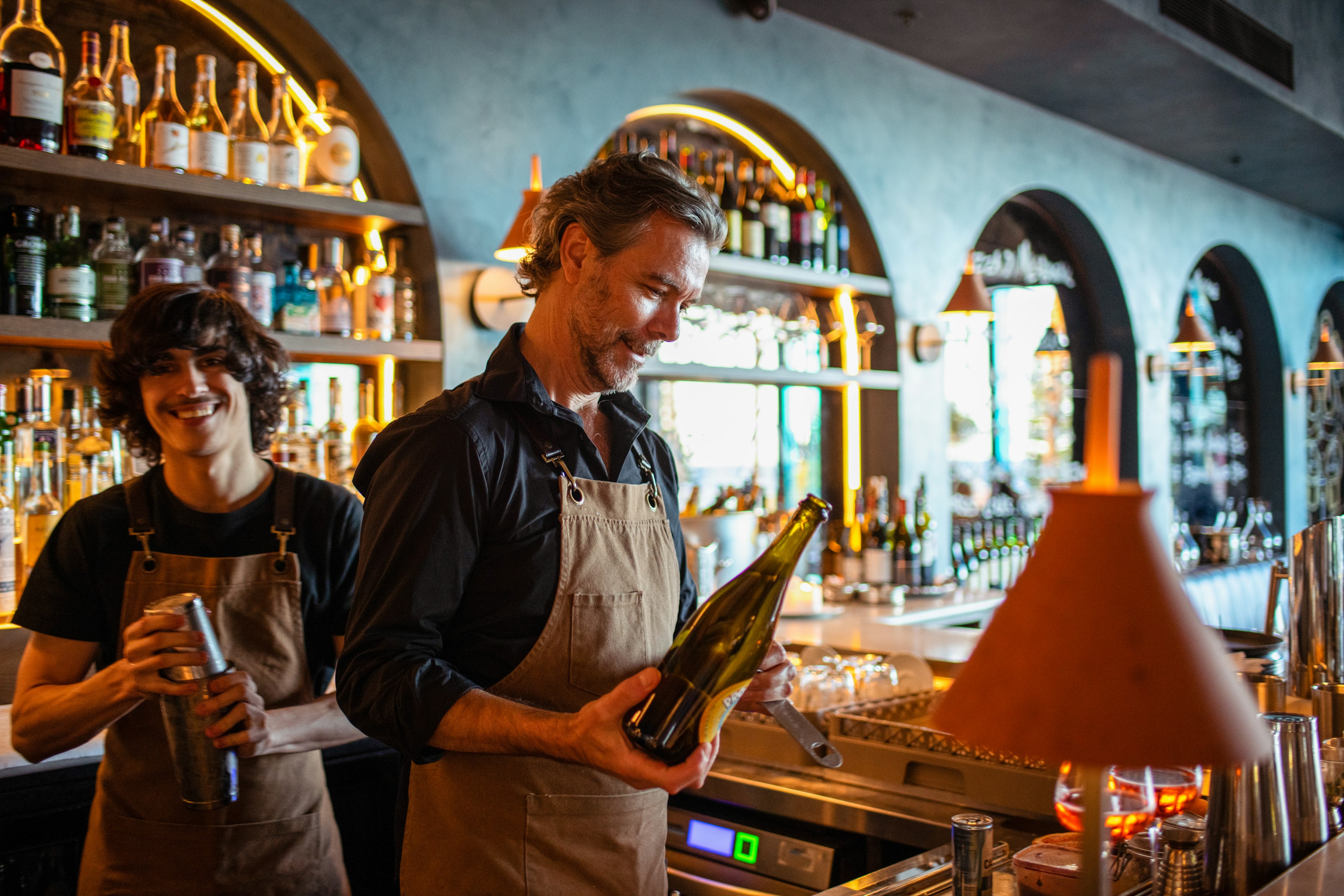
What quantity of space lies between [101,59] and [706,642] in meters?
2.30

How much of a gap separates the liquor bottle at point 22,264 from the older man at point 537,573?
4.76 ft

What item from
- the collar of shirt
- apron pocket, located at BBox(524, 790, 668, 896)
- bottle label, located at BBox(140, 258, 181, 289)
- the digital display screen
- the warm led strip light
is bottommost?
the digital display screen

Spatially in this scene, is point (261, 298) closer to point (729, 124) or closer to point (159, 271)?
point (159, 271)

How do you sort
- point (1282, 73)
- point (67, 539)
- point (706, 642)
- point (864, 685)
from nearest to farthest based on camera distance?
point (706, 642), point (67, 539), point (864, 685), point (1282, 73)

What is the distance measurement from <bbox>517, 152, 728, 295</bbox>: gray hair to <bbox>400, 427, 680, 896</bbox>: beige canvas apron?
11.0 inches

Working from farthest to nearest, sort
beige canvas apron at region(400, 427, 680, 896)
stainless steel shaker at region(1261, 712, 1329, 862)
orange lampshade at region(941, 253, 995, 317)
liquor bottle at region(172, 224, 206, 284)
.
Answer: orange lampshade at region(941, 253, 995, 317) < liquor bottle at region(172, 224, 206, 284) < beige canvas apron at region(400, 427, 680, 896) < stainless steel shaker at region(1261, 712, 1329, 862)

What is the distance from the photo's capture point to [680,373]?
3.64m

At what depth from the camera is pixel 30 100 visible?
2289 mm

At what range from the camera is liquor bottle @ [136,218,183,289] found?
2432mm

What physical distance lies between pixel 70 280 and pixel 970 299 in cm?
294

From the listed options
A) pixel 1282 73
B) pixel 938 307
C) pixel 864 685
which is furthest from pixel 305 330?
pixel 1282 73

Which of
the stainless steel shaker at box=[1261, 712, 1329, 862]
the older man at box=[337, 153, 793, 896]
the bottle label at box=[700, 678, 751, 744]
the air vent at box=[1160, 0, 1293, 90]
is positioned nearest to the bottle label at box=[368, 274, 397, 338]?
the older man at box=[337, 153, 793, 896]

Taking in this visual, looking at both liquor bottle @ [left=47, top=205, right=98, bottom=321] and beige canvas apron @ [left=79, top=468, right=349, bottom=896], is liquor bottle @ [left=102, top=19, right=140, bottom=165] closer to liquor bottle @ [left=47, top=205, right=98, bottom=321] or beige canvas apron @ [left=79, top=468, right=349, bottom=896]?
liquor bottle @ [left=47, top=205, right=98, bottom=321]

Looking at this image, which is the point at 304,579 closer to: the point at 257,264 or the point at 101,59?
the point at 257,264
